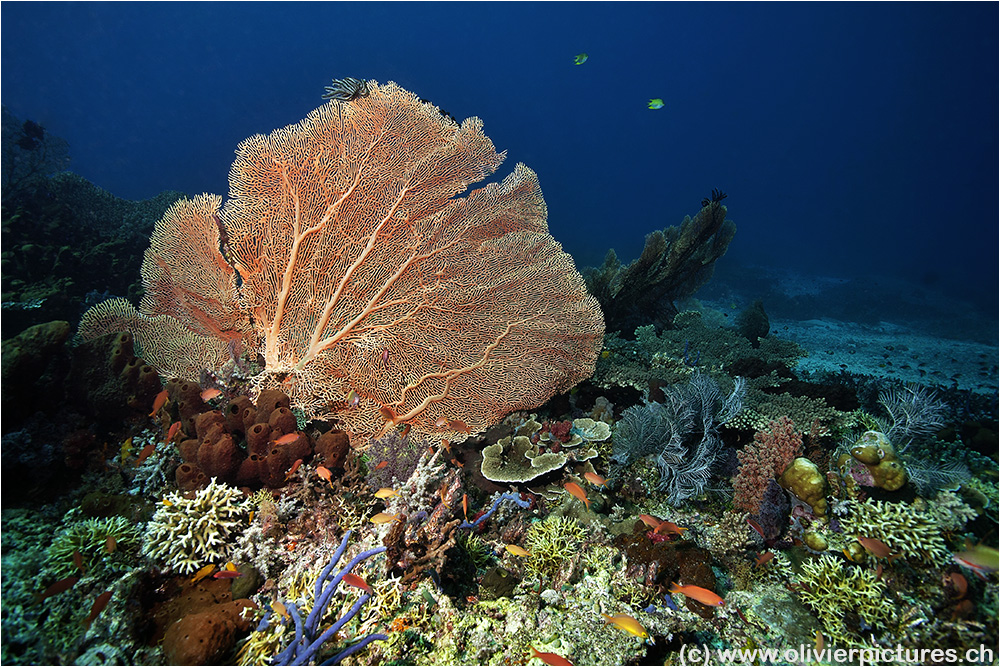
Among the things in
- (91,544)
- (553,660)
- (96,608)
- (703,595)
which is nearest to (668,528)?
(703,595)

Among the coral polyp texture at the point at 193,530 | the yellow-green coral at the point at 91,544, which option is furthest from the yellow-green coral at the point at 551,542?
the yellow-green coral at the point at 91,544

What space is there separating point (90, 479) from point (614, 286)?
7.91 meters

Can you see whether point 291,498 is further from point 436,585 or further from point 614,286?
point 614,286

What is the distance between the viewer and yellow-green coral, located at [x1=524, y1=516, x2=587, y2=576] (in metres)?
3.06

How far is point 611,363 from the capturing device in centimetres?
586

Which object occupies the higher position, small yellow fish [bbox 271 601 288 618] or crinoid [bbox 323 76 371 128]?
crinoid [bbox 323 76 371 128]

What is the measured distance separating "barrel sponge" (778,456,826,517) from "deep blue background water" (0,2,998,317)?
40.7 metres

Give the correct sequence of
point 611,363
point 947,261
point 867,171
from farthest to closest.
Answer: point 867,171, point 947,261, point 611,363

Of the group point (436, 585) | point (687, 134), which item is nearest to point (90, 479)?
point (436, 585)

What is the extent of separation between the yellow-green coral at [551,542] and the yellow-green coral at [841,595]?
5.43 ft

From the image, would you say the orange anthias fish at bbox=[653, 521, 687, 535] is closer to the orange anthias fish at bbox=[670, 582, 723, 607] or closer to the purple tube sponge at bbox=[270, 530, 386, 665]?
the orange anthias fish at bbox=[670, 582, 723, 607]

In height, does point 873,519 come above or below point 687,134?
below

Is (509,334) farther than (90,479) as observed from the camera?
Yes

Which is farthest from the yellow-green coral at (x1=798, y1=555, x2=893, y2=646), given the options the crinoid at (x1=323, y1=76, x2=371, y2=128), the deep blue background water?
the deep blue background water
